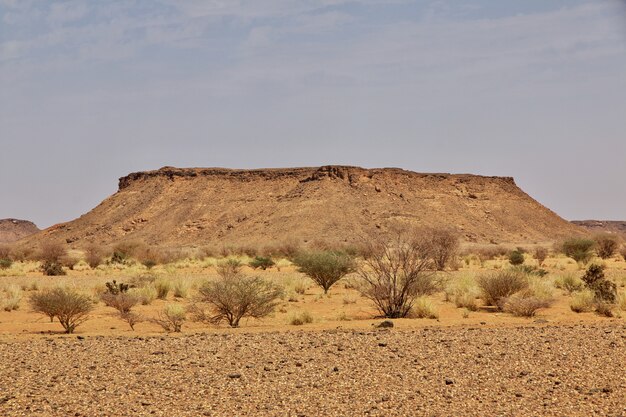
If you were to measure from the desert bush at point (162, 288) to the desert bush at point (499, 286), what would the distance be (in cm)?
1141

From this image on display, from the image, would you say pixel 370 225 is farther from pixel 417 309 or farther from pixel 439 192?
pixel 417 309

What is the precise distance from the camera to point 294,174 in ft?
348

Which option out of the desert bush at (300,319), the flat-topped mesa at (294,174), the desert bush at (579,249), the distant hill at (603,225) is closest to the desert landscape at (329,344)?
the desert bush at (300,319)

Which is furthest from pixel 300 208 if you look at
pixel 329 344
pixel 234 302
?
pixel 329 344

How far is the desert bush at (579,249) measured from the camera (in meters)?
51.4

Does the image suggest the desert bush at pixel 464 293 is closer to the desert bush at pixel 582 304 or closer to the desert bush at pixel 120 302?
the desert bush at pixel 582 304

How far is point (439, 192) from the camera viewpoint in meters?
106

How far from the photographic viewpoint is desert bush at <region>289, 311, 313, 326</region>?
62.7 feet

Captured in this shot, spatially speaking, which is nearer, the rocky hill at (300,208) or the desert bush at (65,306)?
the desert bush at (65,306)

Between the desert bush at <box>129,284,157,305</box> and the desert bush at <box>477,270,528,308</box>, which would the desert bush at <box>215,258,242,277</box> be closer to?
the desert bush at <box>129,284,157,305</box>

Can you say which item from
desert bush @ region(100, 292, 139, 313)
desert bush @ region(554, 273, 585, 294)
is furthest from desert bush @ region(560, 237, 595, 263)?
desert bush @ region(100, 292, 139, 313)

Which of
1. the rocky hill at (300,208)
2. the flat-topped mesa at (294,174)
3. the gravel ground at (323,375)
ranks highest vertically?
the flat-topped mesa at (294,174)

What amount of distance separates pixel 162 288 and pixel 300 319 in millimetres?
11265

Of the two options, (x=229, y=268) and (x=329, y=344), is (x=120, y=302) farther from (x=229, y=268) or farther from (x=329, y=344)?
(x=229, y=268)
